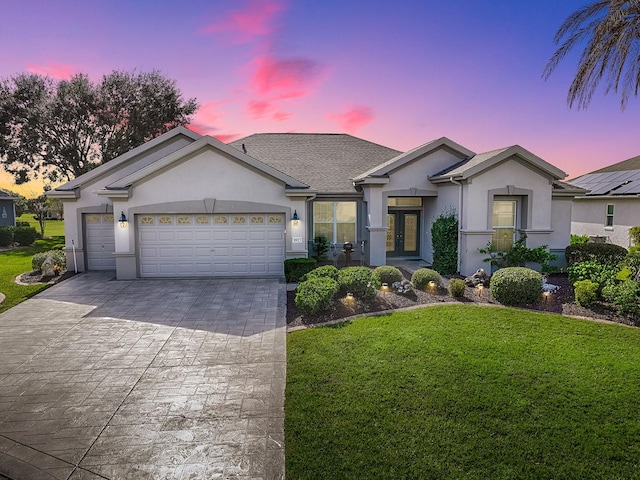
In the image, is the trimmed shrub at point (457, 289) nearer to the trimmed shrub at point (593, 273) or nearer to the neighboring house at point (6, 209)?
the trimmed shrub at point (593, 273)

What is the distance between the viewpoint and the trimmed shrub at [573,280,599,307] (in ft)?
32.2

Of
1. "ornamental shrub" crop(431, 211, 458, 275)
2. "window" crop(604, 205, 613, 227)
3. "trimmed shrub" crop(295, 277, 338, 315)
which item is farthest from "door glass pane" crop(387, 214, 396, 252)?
"window" crop(604, 205, 613, 227)

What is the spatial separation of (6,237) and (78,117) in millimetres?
9193

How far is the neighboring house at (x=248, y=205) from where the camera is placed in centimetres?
1414

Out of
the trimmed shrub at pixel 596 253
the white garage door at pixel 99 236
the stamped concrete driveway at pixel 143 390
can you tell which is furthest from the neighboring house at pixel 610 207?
the white garage door at pixel 99 236

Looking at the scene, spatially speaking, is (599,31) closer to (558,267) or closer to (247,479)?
(558,267)

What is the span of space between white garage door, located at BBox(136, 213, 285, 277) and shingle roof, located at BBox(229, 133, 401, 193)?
3513 mm

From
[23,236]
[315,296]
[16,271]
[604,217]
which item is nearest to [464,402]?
[315,296]

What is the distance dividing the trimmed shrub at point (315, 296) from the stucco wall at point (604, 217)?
18004mm

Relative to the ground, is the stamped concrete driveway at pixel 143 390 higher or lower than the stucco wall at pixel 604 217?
lower

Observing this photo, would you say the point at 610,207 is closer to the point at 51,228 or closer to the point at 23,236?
the point at 23,236

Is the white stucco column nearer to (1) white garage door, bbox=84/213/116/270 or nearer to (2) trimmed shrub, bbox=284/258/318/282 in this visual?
(2) trimmed shrub, bbox=284/258/318/282

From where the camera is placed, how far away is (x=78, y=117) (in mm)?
28094

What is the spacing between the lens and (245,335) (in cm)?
881
